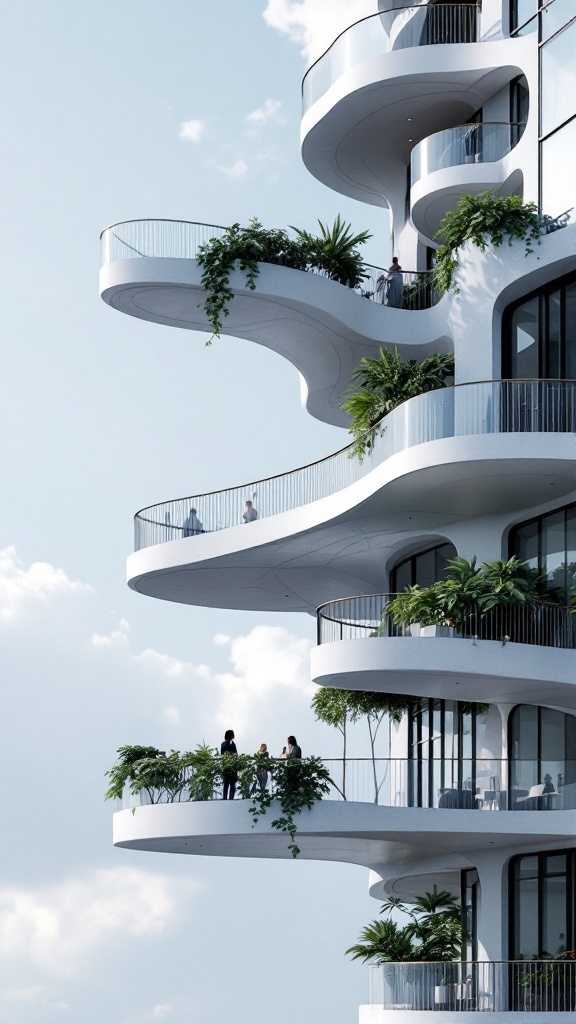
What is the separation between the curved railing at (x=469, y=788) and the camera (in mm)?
30109

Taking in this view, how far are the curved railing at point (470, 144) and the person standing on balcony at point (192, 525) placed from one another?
905 cm

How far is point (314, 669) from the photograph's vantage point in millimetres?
31219

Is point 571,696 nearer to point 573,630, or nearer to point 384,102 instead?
point 573,630

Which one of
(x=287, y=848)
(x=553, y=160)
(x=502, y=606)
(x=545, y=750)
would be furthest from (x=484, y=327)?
(x=287, y=848)

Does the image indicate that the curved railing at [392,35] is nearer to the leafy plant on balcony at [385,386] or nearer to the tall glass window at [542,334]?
the tall glass window at [542,334]

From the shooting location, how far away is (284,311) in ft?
114

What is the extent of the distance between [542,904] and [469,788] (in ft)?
8.42

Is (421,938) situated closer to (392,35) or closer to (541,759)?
(541,759)

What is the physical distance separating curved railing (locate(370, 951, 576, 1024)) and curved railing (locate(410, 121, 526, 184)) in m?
16.5

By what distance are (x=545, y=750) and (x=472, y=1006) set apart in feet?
16.9

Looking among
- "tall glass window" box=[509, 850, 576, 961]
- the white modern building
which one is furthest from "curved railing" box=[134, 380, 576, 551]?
"tall glass window" box=[509, 850, 576, 961]

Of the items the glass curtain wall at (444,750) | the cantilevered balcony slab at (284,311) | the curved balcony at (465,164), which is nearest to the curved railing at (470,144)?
the curved balcony at (465,164)

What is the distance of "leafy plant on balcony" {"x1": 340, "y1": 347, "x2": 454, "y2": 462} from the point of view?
107 feet

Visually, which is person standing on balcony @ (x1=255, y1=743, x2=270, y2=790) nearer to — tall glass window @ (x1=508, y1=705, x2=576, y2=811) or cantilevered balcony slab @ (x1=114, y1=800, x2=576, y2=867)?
cantilevered balcony slab @ (x1=114, y1=800, x2=576, y2=867)
